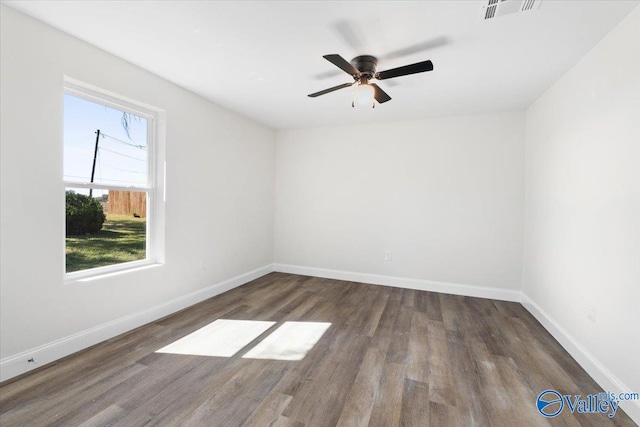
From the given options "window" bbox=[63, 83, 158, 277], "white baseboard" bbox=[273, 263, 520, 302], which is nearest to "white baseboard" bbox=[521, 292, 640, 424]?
"white baseboard" bbox=[273, 263, 520, 302]

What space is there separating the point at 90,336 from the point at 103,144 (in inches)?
67.8

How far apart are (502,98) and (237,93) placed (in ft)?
10.3

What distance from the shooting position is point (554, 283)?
283 cm

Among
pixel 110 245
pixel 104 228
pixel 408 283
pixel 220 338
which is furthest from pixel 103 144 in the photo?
pixel 408 283

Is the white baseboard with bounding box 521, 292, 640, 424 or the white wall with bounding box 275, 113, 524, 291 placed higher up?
the white wall with bounding box 275, 113, 524, 291

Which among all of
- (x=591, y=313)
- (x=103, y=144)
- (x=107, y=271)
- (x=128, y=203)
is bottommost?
(x=591, y=313)

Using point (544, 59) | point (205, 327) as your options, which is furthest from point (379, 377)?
point (544, 59)

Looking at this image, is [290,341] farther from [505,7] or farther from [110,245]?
[505,7]

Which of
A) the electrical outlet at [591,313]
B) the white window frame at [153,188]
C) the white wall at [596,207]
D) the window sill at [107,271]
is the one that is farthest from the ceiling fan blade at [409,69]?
the window sill at [107,271]

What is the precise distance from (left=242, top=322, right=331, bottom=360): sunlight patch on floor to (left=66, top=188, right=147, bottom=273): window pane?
1672 millimetres

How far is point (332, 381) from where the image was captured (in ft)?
6.61

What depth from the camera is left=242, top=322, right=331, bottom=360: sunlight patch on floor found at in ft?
7.71

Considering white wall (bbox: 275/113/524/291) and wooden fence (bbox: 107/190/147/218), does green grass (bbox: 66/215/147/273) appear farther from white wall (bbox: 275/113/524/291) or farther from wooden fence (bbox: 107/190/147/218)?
white wall (bbox: 275/113/524/291)

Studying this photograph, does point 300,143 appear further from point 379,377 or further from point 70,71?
point 379,377
